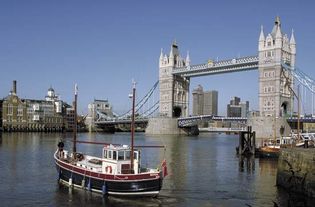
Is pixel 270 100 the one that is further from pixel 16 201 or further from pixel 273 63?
pixel 16 201

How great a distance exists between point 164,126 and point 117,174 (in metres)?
111

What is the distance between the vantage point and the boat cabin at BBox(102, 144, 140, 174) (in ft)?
97.3

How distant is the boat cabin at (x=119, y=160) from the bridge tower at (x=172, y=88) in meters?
118

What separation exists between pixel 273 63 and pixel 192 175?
257 feet

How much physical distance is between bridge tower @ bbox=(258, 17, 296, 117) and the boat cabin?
3303 inches

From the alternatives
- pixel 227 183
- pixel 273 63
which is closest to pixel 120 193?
pixel 227 183

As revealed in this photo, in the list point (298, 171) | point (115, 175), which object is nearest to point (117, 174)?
point (115, 175)

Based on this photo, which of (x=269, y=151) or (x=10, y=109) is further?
(x=10, y=109)

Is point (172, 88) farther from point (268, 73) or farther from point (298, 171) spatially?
point (298, 171)

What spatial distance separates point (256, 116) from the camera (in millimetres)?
108125

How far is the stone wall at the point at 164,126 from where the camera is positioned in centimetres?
13888

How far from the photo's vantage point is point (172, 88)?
14975 cm

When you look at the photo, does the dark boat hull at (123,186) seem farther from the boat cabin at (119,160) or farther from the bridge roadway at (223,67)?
the bridge roadway at (223,67)

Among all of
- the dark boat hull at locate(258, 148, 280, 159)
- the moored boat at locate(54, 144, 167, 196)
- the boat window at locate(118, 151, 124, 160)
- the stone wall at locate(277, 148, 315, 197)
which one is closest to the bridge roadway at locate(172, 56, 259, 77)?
the dark boat hull at locate(258, 148, 280, 159)
